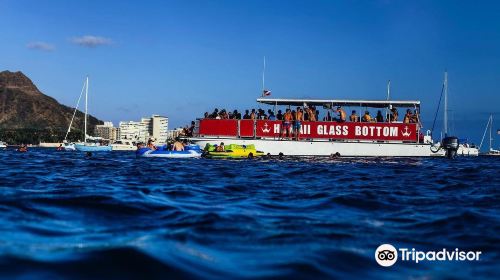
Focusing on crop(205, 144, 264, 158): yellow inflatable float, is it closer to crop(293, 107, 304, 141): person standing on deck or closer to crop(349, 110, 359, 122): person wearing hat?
crop(293, 107, 304, 141): person standing on deck

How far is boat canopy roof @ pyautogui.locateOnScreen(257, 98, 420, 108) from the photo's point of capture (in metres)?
36.7

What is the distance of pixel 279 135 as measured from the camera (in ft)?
125

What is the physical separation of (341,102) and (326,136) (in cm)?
304

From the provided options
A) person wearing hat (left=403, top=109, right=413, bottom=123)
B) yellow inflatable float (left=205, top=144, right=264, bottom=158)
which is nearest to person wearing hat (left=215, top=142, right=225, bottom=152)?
yellow inflatable float (left=205, top=144, right=264, bottom=158)

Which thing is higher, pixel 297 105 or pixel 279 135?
pixel 297 105

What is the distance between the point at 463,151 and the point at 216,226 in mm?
100679

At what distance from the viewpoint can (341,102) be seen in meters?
36.8

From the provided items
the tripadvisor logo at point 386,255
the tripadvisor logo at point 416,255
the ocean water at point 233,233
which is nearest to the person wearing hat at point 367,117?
the ocean water at point 233,233

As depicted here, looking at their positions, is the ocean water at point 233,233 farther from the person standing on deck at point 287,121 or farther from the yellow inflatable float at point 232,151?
the person standing on deck at point 287,121

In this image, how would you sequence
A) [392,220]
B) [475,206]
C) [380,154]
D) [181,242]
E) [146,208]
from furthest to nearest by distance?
[380,154]
[475,206]
[146,208]
[392,220]
[181,242]

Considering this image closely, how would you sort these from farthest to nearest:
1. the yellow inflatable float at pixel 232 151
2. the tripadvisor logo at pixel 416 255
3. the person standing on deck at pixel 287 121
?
the person standing on deck at pixel 287 121 < the yellow inflatable float at pixel 232 151 < the tripadvisor logo at pixel 416 255

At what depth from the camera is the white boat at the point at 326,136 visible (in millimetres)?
37438

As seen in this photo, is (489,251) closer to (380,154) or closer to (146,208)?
(146,208)

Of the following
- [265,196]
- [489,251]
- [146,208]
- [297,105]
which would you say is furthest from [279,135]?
[489,251]
